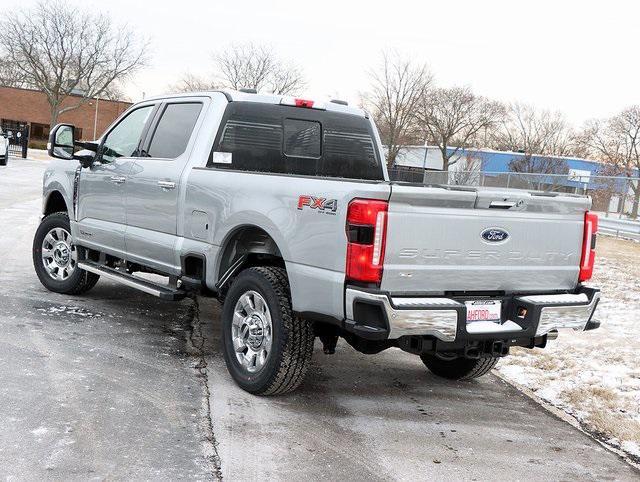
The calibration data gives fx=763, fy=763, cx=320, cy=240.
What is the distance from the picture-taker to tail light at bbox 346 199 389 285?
4273mm

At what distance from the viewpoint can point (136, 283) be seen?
6402 mm

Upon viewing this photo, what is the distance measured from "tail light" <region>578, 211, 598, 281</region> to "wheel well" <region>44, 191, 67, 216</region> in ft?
17.7

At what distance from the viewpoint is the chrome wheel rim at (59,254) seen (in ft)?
25.4

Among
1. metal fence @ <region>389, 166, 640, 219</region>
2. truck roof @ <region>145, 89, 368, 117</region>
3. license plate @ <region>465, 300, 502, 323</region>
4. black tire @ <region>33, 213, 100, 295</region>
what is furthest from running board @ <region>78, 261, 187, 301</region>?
metal fence @ <region>389, 166, 640, 219</region>

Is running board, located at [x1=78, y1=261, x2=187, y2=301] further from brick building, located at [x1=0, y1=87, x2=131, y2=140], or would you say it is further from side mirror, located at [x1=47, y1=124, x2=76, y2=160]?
brick building, located at [x1=0, y1=87, x2=131, y2=140]

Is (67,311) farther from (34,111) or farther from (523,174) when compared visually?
(34,111)

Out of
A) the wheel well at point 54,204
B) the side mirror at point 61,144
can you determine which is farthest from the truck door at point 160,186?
the wheel well at point 54,204

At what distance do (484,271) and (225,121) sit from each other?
2550 mm

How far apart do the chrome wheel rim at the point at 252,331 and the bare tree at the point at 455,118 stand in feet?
197

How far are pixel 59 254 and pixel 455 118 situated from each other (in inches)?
2468

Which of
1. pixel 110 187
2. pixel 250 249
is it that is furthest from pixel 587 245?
pixel 110 187

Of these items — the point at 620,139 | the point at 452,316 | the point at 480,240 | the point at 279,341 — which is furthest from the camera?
the point at 620,139

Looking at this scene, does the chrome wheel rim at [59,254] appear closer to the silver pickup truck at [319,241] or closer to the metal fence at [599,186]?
the silver pickup truck at [319,241]

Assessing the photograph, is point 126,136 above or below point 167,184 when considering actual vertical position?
above
